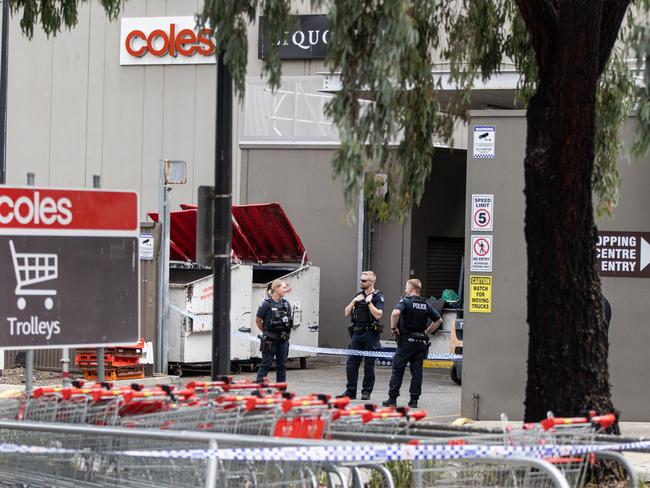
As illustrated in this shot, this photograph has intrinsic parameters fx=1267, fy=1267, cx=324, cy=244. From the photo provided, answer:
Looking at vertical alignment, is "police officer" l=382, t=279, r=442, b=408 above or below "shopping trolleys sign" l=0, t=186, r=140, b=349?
below

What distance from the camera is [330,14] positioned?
8680 millimetres

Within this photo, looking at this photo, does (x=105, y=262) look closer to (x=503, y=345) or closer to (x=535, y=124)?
(x=535, y=124)

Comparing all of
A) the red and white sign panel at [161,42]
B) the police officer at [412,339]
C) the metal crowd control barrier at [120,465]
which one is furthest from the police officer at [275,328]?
the red and white sign panel at [161,42]

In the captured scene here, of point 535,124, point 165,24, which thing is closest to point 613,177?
point 535,124

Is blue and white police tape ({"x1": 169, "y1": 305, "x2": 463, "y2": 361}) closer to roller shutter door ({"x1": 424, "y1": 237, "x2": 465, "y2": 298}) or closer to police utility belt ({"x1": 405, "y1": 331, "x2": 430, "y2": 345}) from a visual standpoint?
police utility belt ({"x1": 405, "y1": 331, "x2": 430, "y2": 345})

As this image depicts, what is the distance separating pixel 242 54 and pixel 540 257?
8.82ft

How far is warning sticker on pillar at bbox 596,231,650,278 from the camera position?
1438 centimetres

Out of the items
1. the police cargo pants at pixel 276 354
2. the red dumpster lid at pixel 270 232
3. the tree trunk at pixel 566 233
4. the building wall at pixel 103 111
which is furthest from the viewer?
the building wall at pixel 103 111

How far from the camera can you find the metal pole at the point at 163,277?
19.9 metres

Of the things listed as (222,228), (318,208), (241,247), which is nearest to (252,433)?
(222,228)

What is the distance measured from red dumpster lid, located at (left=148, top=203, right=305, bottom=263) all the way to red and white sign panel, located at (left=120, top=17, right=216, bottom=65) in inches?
220

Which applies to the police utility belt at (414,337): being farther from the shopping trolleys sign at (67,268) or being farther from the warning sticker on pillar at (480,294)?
the shopping trolleys sign at (67,268)

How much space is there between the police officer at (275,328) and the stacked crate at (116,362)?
2163 millimetres

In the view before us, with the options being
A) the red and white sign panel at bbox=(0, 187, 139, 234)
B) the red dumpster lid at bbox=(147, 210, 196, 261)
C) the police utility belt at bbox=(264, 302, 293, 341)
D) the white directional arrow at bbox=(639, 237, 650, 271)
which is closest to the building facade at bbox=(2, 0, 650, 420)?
the red dumpster lid at bbox=(147, 210, 196, 261)
